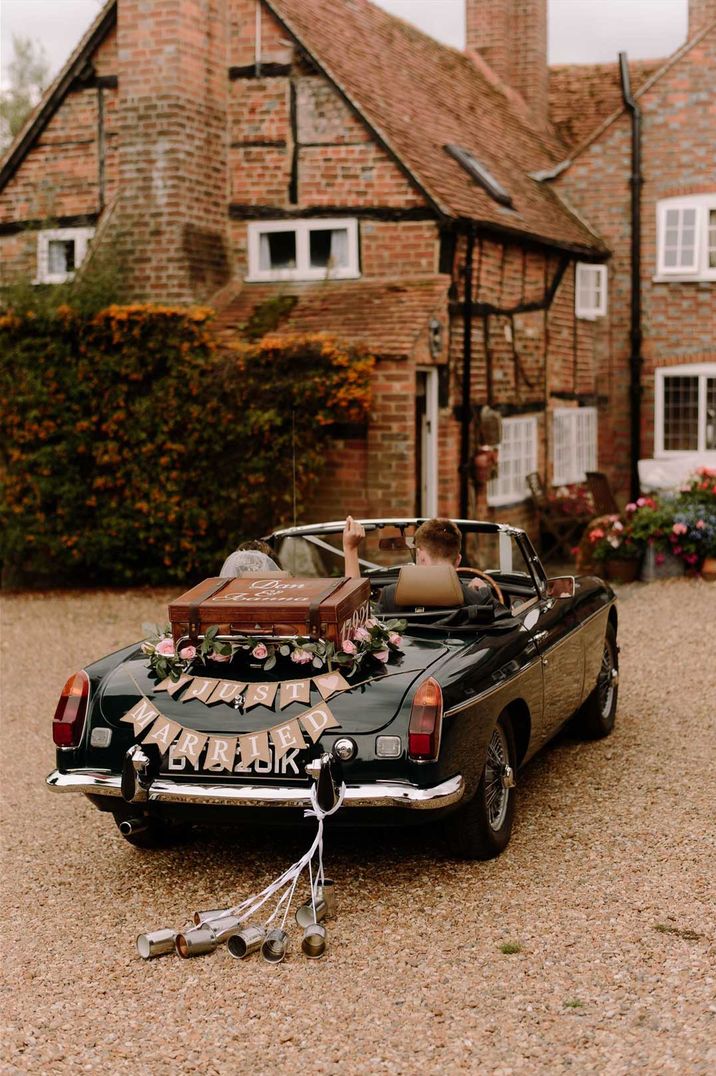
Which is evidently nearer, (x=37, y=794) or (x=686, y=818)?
(x=686, y=818)

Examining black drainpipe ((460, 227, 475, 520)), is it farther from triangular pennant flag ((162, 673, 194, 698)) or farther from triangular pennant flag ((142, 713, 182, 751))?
triangular pennant flag ((142, 713, 182, 751))

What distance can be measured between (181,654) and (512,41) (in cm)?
1950

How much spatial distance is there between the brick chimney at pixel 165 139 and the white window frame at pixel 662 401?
25.9 ft

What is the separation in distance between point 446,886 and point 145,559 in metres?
9.57

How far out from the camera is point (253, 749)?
507cm

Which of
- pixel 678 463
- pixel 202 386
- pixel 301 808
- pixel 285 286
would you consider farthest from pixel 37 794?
pixel 678 463

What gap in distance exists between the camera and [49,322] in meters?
13.6

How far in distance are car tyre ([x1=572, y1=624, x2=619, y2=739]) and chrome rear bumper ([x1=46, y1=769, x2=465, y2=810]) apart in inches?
102

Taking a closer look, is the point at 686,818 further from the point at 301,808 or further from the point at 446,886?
the point at 301,808

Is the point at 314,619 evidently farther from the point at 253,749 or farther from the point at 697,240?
the point at 697,240

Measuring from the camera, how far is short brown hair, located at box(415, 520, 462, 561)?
20.4 feet

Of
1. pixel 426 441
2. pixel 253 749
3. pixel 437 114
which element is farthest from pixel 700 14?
pixel 253 749

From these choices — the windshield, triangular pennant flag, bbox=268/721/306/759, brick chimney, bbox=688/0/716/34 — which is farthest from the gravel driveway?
brick chimney, bbox=688/0/716/34

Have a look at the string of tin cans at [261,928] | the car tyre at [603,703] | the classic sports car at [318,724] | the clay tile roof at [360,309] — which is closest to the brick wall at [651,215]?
the clay tile roof at [360,309]
